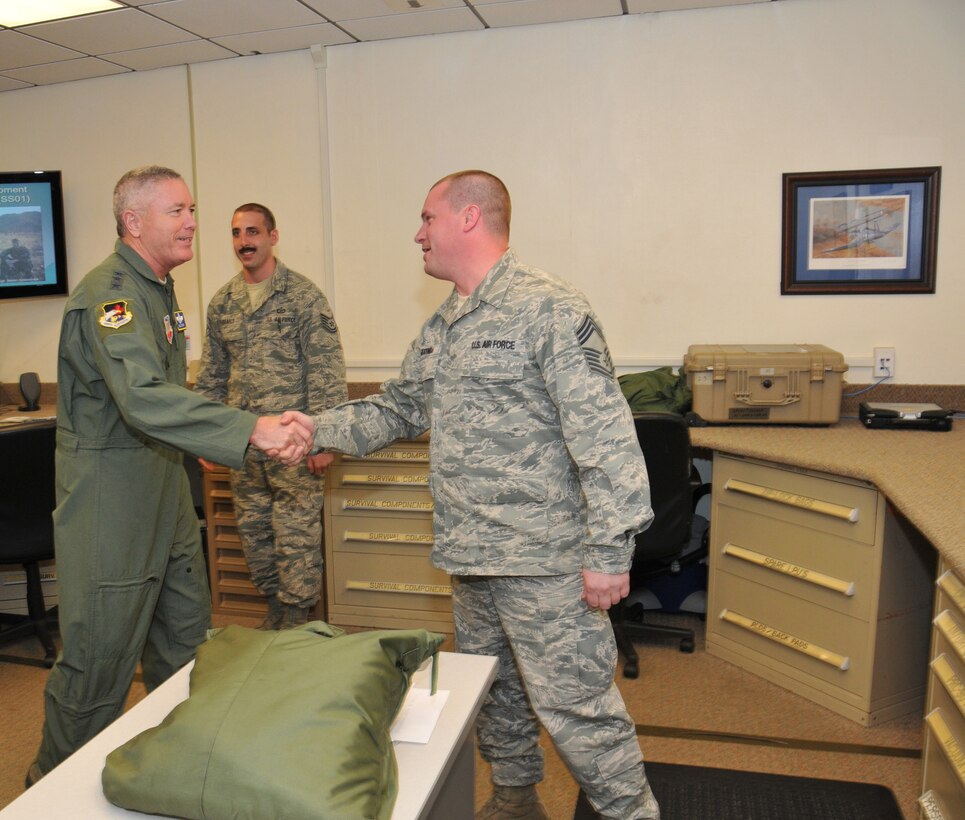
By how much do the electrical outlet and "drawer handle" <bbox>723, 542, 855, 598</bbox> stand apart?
3.34ft

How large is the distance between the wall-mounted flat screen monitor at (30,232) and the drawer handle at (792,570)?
3465mm

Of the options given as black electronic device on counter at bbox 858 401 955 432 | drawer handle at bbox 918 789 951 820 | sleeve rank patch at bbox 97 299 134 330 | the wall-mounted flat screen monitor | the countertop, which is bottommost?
drawer handle at bbox 918 789 951 820

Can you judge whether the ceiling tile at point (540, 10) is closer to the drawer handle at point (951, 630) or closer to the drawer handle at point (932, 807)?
the drawer handle at point (951, 630)

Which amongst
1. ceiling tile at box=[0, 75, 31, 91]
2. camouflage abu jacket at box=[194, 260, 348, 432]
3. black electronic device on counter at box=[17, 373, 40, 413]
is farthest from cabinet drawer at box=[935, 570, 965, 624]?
ceiling tile at box=[0, 75, 31, 91]

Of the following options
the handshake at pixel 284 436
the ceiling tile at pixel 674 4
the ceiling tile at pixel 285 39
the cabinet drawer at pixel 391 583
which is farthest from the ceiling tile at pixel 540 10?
the cabinet drawer at pixel 391 583

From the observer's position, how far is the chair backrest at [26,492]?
3.01 meters

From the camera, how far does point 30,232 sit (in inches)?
167

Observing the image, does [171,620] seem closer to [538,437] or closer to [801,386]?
[538,437]

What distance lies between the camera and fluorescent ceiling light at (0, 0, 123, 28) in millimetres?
3262

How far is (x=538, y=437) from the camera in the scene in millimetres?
1868

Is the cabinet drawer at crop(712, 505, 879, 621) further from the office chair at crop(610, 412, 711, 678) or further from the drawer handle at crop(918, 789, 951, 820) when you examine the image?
the drawer handle at crop(918, 789, 951, 820)

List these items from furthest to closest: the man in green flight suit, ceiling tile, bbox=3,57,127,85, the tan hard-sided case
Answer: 1. ceiling tile, bbox=3,57,127,85
2. the tan hard-sided case
3. the man in green flight suit

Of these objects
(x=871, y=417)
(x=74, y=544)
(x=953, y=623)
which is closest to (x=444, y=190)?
(x=74, y=544)

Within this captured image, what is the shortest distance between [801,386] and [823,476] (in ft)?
1.87
